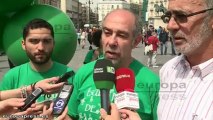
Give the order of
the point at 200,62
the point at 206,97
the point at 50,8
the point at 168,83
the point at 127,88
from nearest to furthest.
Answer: the point at 127,88
the point at 206,97
the point at 200,62
the point at 168,83
the point at 50,8

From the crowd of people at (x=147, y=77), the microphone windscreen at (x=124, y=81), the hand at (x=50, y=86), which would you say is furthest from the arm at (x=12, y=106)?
the microphone windscreen at (x=124, y=81)

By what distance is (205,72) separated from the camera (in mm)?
2332

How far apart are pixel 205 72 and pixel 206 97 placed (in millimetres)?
171

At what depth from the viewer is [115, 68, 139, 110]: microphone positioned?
198cm

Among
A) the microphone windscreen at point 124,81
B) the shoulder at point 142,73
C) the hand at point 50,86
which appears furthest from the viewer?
the shoulder at point 142,73

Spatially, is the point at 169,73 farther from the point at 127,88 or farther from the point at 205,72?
the point at 127,88

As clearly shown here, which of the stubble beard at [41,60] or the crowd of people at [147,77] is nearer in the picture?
the crowd of people at [147,77]

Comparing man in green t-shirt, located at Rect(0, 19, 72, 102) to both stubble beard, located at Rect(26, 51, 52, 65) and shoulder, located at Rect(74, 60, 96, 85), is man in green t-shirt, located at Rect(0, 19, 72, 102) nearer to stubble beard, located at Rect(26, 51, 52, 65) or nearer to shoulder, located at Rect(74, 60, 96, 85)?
stubble beard, located at Rect(26, 51, 52, 65)

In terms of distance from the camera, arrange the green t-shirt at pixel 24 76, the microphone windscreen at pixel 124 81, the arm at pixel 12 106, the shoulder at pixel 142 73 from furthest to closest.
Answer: the green t-shirt at pixel 24 76
the shoulder at pixel 142 73
the arm at pixel 12 106
the microphone windscreen at pixel 124 81

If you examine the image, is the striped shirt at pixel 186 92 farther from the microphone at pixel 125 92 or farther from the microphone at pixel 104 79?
the microphone at pixel 104 79

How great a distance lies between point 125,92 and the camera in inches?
79.4

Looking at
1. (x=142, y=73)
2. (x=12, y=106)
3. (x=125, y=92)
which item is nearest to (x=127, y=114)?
(x=125, y=92)

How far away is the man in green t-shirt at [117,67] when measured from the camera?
2.62m

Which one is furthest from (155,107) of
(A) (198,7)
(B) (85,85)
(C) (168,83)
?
(A) (198,7)
